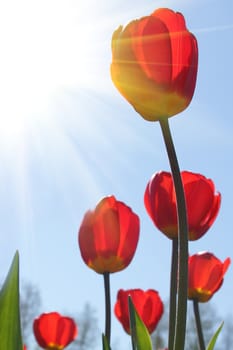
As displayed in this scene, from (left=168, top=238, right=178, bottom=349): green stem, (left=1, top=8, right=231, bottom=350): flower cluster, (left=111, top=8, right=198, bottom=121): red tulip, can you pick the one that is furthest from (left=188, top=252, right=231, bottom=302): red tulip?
(left=111, top=8, right=198, bottom=121): red tulip

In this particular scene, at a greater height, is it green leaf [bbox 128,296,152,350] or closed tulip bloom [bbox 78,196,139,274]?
closed tulip bloom [bbox 78,196,139,274]

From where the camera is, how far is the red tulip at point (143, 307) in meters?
1.36

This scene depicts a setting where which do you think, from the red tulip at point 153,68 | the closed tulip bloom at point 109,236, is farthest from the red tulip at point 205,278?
the red tulip at point 153,68

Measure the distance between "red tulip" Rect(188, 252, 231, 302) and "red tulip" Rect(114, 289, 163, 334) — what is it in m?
0.08

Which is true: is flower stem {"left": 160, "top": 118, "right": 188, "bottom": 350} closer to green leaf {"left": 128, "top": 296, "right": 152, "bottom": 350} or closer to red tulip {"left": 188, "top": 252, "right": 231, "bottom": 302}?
green leaf {"left": 128, "top": 296, "right": 152, "bottom": 350}

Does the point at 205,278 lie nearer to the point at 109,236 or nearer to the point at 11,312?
the point at 109,236

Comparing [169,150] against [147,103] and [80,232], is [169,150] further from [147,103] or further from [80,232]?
[80,232]

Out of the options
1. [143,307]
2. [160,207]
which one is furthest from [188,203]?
[143,307]

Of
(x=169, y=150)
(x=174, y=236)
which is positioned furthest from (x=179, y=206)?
(x=174, y=236)

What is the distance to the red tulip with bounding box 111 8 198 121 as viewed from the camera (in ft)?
2.26

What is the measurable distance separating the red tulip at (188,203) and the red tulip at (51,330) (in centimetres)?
87

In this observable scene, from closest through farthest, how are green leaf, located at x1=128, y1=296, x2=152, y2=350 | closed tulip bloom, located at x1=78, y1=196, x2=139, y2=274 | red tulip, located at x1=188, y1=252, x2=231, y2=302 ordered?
green leaf, located at x1=128, y1=296, x2=152, y2=350 < closed tulip bloom, located at x1=78, y1=196, x2=139, y2=274 < red tulip, located at x1=188, y1=252, x2=231, y2=302

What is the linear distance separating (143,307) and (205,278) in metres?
0.15

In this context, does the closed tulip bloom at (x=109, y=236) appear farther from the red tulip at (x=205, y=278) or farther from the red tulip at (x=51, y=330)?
the red tulip at (x=51, y=330)
